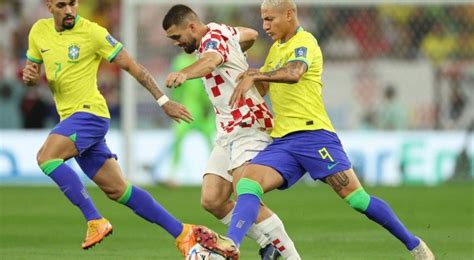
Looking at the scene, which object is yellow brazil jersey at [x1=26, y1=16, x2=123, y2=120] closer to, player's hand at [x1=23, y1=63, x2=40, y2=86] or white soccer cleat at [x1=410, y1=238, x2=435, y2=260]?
player's hand at [x1=23, y1=63, x2=40, y2=86]

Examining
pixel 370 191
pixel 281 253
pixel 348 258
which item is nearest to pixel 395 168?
pixel 370 191

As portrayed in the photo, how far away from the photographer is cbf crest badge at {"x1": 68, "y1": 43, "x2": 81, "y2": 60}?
10.3 meters

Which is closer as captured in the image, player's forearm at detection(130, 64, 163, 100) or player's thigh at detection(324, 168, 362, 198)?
player's thigh at detection(324, 168, 362, 198)

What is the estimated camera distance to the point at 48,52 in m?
10.4

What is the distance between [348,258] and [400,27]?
601 inches

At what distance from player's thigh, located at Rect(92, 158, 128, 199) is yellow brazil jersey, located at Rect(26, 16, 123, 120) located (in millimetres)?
440

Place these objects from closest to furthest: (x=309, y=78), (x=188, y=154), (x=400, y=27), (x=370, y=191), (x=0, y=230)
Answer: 1. (x=309, y=78)
2. (x=0, y=230)
3. (x=370, y=191)
4. (x=188, y=154)
5. (x=400, y=27)

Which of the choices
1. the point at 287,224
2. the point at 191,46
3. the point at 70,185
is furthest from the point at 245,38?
the point at 287,224

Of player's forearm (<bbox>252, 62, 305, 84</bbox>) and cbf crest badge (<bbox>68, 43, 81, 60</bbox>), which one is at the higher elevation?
player's forearm (<bbox>252, 62, 305, 84</bbox>)

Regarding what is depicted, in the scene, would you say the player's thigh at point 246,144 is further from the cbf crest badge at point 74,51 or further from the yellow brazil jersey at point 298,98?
the cbf crest badge at point 74,51

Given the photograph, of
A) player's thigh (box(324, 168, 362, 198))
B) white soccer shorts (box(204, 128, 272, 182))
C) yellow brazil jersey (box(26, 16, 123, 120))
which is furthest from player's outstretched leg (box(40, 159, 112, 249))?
player's thigh (box(324, 168, 362, 198))

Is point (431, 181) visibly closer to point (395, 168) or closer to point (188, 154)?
point (395, 168)

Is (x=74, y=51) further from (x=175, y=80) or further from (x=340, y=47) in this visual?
(x=340, y=47)

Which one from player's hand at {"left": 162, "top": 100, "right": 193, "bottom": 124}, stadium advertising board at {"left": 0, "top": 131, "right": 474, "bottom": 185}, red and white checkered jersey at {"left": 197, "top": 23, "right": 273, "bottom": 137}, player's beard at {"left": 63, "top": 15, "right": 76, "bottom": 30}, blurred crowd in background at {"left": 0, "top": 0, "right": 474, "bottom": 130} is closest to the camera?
player's hand at {"left": 162, "top": 100, "right": 193, "bottom": 124}
